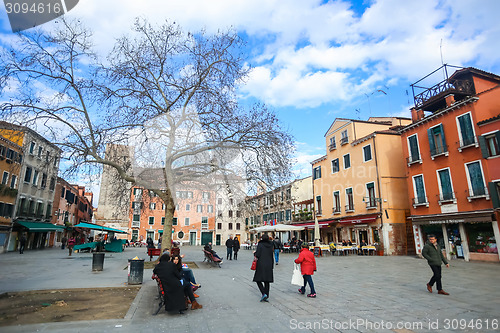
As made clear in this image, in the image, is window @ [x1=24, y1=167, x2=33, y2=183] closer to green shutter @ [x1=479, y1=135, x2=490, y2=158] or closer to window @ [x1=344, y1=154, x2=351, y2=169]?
window @ [x1=344, y1=154, x2=351, y2=169]

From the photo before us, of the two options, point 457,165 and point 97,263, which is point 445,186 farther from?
point 97,263

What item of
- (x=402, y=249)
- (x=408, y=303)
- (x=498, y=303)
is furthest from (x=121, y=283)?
(x=402, y=249)

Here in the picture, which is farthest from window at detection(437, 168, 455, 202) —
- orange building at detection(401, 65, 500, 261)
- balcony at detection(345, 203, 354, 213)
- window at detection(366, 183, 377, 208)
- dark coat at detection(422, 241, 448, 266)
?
dark coat at detection(422, 241, 448, 266)

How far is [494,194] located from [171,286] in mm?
18225

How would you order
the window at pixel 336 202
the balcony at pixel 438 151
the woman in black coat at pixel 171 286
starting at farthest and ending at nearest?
the window at pixel 336 202, the balcony at pixel 438 151, the woman in black coat at pixel 171 286

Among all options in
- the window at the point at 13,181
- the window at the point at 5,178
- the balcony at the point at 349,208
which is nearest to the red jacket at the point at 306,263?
the balcony at the point at 349,208

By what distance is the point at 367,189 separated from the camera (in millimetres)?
26219

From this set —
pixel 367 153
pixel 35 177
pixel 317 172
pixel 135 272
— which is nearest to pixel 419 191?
pixel 367 153

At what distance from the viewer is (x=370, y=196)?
2584 centimetres

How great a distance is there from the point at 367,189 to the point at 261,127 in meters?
16.3

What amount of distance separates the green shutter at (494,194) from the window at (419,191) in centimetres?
466

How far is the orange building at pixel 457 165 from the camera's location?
1680cm

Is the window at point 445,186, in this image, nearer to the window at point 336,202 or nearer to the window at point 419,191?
the window at point 419,191

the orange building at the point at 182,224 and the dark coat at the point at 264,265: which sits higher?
the orange building at the point at 182,224
